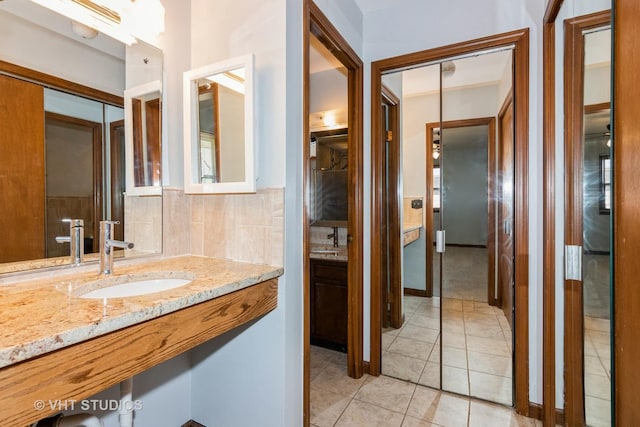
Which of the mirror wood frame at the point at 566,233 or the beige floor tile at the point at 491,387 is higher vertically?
the mirror wood frame at the point at 566,233

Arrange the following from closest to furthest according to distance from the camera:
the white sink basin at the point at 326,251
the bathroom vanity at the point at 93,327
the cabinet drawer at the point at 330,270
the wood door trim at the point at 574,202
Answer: the bathroom vanity at the point at 93,327
the wood door trim at the point at 574,202
the cabinet drawer at the point at 330,270
the white sink basin at the point at 326,251

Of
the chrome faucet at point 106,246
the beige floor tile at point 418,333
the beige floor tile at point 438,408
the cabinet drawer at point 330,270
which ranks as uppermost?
the chrome faucet at point 106,246

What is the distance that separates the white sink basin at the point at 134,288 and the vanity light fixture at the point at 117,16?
1121mm

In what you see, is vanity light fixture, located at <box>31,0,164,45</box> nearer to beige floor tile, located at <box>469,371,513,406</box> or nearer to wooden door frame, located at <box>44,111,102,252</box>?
wooden door frame, located at <box>44,111,102,252</box>

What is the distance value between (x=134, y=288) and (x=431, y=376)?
6.35 ft

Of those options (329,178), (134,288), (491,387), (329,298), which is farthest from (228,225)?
(491,387)

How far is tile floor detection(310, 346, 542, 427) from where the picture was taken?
5.58 feet

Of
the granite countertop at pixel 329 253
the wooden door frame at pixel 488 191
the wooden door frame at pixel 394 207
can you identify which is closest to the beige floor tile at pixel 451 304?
the wooden door frame at pixel 488 191

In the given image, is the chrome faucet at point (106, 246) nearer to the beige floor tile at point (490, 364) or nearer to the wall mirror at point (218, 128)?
the wall mirror at point (218, 128)

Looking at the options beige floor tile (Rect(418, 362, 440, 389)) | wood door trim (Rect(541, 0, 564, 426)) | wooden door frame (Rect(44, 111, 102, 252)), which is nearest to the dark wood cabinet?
beige floor tile (Rect(418, 362, 440, 389))

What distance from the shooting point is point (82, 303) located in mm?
881

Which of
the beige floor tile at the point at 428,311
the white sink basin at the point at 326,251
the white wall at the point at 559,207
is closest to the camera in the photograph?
the white wall at the point at 559,207

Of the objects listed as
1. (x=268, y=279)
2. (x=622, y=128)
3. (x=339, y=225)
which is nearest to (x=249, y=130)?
(x=268, y=279)

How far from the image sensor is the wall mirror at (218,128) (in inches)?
57.4
